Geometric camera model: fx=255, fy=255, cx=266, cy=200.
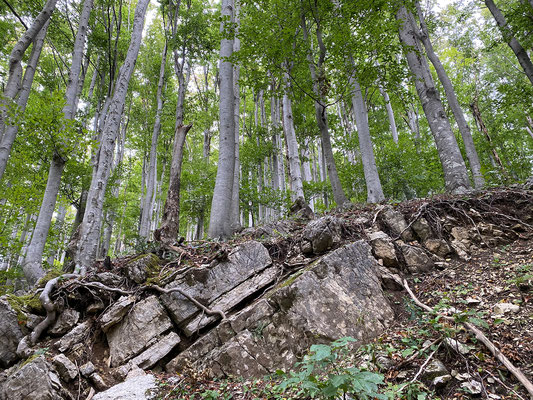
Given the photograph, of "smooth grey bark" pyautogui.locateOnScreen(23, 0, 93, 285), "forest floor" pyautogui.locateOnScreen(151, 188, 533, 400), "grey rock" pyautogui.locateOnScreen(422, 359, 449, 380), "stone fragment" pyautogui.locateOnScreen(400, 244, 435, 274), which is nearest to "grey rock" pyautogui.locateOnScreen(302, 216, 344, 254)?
"stone fragment" pyautogui.locateOnScreen(400, 244, 435, 274)

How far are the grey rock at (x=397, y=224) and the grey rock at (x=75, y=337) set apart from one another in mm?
5267

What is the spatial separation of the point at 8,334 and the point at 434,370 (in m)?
5.29

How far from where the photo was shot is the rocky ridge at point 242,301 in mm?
3227

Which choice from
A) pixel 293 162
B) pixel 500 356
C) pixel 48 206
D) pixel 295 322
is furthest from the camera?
pixel 293 162

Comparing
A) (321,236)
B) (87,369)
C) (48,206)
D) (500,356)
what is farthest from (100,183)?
(500,356)

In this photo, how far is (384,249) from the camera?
4.27 meters

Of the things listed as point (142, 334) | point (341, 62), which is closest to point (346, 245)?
point (142, 334)

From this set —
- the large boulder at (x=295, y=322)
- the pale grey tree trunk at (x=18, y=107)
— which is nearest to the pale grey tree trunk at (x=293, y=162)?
the large boulder at (x=295, y=322)

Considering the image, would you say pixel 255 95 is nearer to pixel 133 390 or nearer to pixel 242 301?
pixel 242 301

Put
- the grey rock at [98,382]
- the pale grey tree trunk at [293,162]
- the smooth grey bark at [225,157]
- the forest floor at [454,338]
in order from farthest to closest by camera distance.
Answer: the pale grey tree trunk at [293,162] → the smooth grey bark at [225,157] → the grey rock at [98,382] → the forest floor at [454,338]

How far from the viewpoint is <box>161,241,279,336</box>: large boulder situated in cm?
386

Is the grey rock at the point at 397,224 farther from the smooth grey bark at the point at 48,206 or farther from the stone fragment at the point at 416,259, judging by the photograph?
the smooth grey bark at the point at 48,206

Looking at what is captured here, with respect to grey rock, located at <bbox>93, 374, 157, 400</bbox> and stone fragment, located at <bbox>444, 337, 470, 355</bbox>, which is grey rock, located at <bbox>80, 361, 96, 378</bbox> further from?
stone fragment, located at <bbox>444, 337, 470, 355</bbox>

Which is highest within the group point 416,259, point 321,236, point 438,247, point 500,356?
point 321,236
